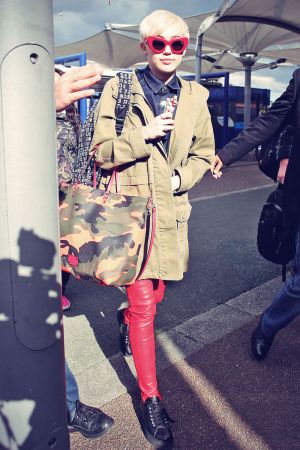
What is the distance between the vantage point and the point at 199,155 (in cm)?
251

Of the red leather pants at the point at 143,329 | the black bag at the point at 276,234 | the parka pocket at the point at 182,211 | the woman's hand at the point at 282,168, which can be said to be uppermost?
the woman's hand at the point at 282,168

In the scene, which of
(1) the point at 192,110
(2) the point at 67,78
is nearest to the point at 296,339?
(1) the point at 192,110

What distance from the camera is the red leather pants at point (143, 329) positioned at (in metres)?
2.30

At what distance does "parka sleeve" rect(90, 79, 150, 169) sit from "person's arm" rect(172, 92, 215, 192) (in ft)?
0.86

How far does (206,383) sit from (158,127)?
1472 mm

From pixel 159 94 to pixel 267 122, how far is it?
0.82 meters

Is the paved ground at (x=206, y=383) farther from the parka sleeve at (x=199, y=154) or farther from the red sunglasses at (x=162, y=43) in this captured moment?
the red sunglasses at (x=162, y=43)

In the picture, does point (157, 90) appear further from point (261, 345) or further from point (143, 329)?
point (261, 345)

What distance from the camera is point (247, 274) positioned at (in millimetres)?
4754

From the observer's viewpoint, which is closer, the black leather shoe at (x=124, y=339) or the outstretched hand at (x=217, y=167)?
the outstretched hand at (x=217, y=167)

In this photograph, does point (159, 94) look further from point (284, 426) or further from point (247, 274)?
point (247, 274)

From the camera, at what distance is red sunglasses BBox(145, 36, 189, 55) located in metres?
2.20

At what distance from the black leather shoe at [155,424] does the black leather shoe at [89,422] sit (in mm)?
178

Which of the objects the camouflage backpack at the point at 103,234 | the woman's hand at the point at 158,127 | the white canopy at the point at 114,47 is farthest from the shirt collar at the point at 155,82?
the white canopy at the point at 114,47
